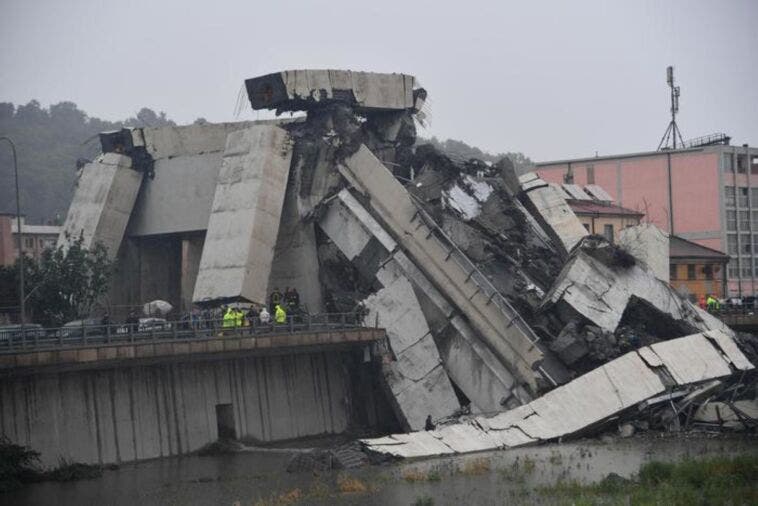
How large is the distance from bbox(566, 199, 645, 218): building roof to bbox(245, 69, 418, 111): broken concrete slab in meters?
19.9

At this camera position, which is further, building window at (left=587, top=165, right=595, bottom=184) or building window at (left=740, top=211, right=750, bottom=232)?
building window at (left=587, top=165, right=595, bottom=184)

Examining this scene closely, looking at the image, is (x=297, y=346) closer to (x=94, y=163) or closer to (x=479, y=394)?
(x=479, y=394)

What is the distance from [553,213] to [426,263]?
10.5 m

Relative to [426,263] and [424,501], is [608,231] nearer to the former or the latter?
[426,263]

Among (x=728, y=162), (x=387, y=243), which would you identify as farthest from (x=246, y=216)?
(x=728, y=162)

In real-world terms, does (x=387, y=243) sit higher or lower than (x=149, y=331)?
higher

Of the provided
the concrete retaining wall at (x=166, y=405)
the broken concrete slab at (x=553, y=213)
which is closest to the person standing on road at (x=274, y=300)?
the concrete retaining wall at (x=166, y=405)

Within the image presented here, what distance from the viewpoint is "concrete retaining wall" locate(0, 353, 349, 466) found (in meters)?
35.8

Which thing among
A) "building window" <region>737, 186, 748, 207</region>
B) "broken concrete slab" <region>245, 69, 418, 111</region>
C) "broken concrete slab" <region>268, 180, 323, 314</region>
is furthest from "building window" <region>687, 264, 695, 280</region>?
"broken concrete slab" <region>268, 180, 323, 314</region>

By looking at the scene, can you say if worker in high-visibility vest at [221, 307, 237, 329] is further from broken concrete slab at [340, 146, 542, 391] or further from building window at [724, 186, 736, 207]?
building window at [724, 186, 736, 207]

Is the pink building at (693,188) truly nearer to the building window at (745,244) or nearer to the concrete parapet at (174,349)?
the building window at (745,244)

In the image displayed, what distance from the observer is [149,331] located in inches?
1526

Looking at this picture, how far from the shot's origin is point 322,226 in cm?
5034

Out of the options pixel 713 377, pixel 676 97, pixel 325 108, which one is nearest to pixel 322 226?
pixel 325 108
